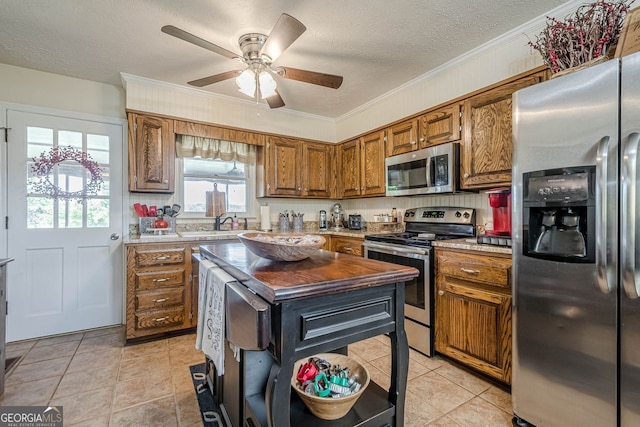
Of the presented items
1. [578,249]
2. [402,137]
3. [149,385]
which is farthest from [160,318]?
[578,249]

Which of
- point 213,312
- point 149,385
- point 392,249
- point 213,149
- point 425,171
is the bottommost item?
point 149,385

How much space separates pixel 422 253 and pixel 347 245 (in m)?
1.09

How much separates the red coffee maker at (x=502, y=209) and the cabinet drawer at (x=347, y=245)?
132cm

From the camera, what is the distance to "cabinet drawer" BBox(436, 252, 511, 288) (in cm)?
185

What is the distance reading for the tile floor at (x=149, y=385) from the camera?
1.65m

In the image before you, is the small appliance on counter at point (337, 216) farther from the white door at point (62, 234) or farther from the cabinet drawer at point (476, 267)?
the white door at point (62, 234)

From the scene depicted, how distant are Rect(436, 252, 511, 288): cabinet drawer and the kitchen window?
96.5 inches

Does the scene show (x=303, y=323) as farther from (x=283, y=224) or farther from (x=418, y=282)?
(x=283, y=224)

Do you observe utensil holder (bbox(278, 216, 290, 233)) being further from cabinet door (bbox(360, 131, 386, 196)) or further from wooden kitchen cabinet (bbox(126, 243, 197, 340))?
wooden kitchen cabinet (bbox(126, 243, 197, 340))

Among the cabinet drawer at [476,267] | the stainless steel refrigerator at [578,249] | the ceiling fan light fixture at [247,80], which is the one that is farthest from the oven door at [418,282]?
the ceiling fan light fixture at [247,80]

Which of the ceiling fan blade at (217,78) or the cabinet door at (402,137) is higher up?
the ceiling fan blade at (217,78)

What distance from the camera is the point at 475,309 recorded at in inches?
79.9

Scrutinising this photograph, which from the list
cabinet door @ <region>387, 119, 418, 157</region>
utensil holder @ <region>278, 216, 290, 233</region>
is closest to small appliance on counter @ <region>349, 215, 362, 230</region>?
utensil holder @ <region>278, 216, 290, 233</region>

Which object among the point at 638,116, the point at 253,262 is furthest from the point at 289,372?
the point at 638,116
